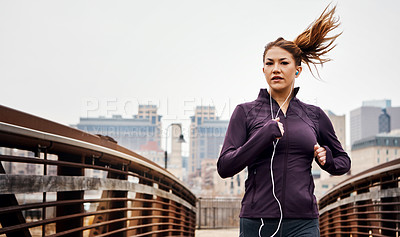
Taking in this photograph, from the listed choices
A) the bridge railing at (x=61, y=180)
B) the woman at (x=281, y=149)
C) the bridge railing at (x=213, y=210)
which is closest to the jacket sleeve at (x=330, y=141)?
the woman at (x=281, y=149)

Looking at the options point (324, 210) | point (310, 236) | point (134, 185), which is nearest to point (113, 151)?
point (134, 185)

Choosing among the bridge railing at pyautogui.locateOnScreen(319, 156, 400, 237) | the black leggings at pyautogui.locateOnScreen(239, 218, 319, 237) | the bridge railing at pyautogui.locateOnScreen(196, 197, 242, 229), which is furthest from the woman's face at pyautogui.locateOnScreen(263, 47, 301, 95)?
the bridge railing at pyautogui.locateOnScreen(196, 197, 242, 229)

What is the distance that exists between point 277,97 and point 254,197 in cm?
55

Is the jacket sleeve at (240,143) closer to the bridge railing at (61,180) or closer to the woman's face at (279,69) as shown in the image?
the woman's face at (279,69)

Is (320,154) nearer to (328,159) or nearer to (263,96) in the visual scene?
(328,159)

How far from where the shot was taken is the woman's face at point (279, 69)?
2.49 metres

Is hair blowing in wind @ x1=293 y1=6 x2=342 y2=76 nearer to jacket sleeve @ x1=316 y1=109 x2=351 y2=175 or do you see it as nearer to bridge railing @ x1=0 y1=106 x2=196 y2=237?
jacket sleeve @ x1=316 y1=109 x2=351 y2=175

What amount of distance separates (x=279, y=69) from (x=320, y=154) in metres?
0.46

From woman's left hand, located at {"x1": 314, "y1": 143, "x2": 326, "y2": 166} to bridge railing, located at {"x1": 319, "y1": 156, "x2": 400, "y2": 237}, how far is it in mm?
2605

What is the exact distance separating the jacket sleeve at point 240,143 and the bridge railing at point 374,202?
9.18ft

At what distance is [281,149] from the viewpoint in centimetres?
233

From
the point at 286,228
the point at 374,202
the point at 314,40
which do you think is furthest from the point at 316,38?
the point at 374,202

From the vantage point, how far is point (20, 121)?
2.58 metres

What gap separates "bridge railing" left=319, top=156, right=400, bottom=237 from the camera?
200 inches
